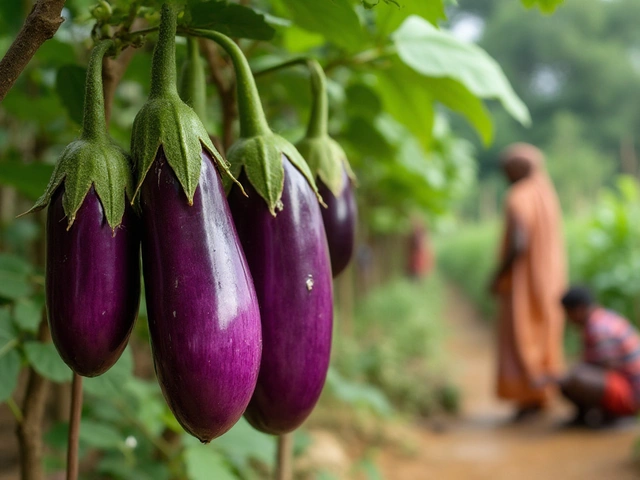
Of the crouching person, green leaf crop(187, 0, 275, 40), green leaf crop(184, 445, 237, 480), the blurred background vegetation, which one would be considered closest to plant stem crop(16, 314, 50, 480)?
the blurred background vegetation

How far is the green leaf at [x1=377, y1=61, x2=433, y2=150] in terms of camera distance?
698 mm

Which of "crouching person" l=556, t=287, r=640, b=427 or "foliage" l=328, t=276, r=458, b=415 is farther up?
"crouching person" l=556, t=287, r=640, b=427

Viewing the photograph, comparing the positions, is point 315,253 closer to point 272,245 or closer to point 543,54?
point 272,245

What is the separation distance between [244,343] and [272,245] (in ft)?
0.20

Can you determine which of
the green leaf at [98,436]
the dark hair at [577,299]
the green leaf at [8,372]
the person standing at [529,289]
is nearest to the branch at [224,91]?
the green leaf at [8,372]

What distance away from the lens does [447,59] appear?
2.04 feet

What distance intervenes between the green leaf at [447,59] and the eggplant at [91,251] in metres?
0.37

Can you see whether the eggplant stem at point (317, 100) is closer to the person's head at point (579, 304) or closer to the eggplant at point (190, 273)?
the eggplant at point (190, 273)

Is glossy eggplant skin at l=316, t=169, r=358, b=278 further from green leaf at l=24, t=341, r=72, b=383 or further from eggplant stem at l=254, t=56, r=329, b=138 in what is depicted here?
green leaf at l=24, t=341, r=72, b=383

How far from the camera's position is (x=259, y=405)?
35 centimetres

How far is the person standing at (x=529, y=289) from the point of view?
336 cm

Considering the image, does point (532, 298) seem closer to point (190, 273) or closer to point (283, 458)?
point (283, 458)

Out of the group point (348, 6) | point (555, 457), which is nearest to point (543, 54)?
point (555, 457)

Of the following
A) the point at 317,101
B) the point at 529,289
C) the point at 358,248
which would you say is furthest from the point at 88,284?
the point at 358,248
